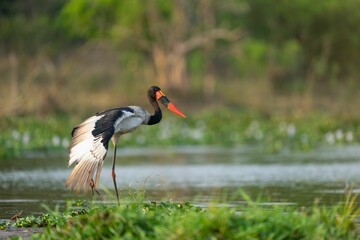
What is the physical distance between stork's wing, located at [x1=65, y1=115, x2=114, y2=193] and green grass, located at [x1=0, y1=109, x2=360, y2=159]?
41.6ft

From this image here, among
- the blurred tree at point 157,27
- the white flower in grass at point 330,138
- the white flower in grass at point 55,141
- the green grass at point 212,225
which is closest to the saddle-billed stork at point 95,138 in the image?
the green grass at point 212,225

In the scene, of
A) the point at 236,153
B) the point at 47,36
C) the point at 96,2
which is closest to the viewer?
the point at 236,153

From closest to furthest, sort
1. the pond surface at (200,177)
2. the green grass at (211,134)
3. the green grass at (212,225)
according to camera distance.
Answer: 1. the green grass at (212,225)
2. the pond surface at (200,177)
3. the green grass at (211,134)

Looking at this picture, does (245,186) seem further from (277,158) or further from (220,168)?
(277,158)

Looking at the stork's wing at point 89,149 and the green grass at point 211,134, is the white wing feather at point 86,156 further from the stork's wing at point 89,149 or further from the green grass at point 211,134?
the green grass at point 211,134

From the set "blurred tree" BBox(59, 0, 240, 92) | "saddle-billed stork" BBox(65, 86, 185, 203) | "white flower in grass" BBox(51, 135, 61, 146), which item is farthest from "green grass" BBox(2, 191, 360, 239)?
"blurred tree" BBox(59, 0, 240, 92)

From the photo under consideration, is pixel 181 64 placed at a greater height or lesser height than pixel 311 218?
greater

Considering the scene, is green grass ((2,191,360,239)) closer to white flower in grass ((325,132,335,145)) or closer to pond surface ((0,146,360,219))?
pond surface ((0,146,360,219))

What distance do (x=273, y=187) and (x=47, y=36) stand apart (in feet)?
130

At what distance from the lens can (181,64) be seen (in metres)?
51.3

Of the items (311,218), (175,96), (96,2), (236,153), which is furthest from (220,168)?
(96,2)

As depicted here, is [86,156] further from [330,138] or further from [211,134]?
[211,134]

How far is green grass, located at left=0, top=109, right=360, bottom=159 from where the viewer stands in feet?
92.6

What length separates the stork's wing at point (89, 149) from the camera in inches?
470
